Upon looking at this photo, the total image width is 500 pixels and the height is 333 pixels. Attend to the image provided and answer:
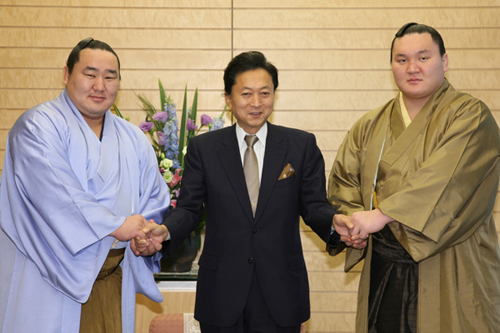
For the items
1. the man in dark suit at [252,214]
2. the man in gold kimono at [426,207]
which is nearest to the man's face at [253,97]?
the man in dark suit at [252,214]

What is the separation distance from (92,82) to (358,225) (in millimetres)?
1344

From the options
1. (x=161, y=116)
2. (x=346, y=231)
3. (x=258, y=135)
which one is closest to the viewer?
(x=346, y=231)

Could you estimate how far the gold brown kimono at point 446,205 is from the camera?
2.09 m

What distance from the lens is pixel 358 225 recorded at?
217cm

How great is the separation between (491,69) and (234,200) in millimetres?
2726

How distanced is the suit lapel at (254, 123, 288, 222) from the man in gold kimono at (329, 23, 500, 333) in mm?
355

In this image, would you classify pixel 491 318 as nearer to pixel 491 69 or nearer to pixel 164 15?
pixel 491 69

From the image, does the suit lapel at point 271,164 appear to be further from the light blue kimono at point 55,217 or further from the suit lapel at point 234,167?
the light blue kimono at point 55,217

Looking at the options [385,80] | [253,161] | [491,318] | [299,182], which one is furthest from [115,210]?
[385,80]

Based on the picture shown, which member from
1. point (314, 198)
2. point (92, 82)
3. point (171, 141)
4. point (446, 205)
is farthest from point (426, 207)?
point (171, 141)

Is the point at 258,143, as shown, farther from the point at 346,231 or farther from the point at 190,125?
the point at 190,125

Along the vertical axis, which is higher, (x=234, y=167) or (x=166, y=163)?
(x=234, y=167)

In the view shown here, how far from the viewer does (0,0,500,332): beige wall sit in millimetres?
3840

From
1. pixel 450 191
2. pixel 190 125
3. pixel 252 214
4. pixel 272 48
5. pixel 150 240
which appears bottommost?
pixel 150 240
